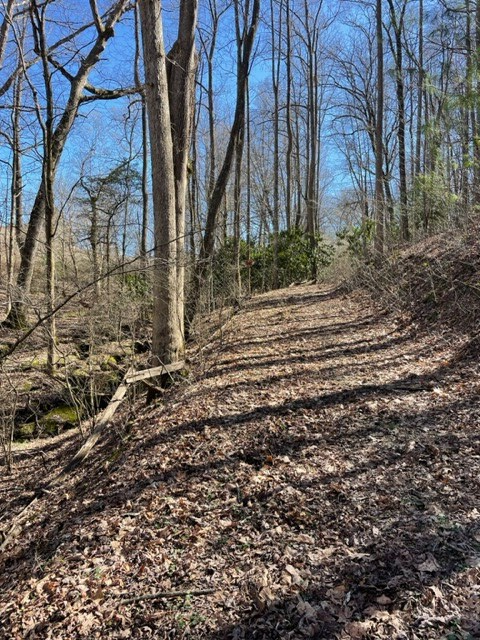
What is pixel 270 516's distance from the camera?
299cm

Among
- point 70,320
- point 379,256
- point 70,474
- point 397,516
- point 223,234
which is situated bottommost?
point 70,474

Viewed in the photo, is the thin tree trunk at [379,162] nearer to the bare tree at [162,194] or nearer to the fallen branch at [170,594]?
the bare tree at [162,194]

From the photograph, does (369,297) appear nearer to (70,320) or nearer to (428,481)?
A: (70,320)

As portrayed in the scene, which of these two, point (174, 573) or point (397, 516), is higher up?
point (397, 516)

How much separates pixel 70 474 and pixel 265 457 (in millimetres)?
2205

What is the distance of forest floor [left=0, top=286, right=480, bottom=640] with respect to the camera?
2.22 metres

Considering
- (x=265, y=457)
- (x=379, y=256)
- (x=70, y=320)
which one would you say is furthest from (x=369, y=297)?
(x=265, y=457)

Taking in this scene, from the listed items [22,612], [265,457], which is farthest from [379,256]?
[22,612]

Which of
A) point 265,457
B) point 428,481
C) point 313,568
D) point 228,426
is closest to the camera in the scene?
point 313,568

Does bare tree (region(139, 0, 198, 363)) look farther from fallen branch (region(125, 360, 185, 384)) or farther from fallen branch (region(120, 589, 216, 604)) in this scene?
fallen branch (region(120, 589, 216, 604))

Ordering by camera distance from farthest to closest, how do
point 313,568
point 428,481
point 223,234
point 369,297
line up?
point 223,234, point 369,297, point 428,481, point 313,568

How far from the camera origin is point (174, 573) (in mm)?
2607

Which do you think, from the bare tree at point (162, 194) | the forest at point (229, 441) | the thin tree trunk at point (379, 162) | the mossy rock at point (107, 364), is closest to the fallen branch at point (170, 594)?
the forest at point (229, 441)

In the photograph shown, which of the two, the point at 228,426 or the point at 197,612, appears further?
the point at 228,426
